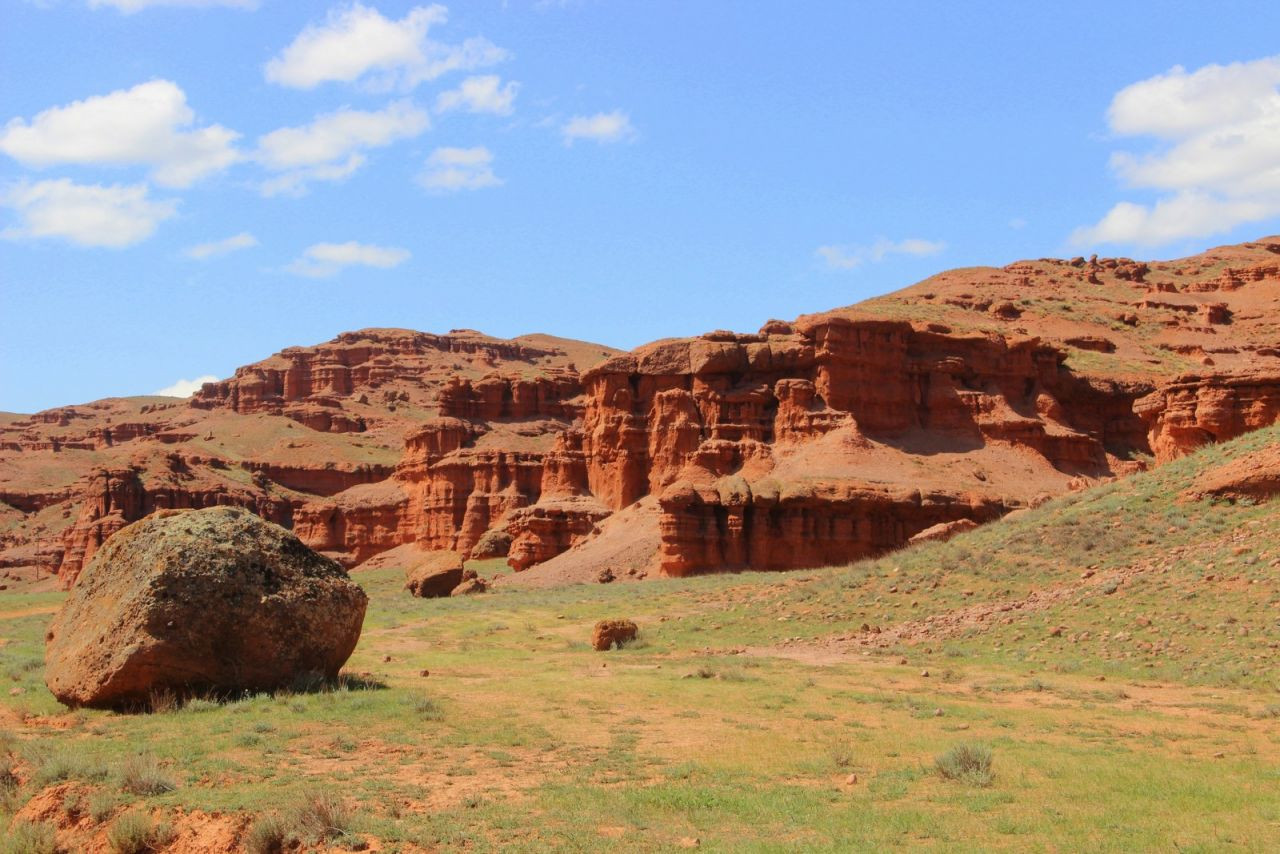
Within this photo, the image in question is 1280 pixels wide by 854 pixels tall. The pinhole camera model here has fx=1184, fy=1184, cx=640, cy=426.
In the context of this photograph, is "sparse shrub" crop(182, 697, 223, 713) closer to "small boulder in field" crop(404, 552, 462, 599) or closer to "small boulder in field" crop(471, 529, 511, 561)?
"small boulder in field" crop(404, 552, 462, 599)

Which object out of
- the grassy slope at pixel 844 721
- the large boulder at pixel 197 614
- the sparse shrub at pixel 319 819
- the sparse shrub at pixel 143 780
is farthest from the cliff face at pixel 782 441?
the sparse shrub at pixel 319 819

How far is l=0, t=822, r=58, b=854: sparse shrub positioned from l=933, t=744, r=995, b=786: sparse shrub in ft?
29.2

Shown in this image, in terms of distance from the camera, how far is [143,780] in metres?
11.8

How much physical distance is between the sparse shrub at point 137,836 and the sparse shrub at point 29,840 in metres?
0.65

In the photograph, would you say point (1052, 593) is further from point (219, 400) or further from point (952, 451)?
point (219, 400)

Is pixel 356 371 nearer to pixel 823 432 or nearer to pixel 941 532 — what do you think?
pixel 823 432

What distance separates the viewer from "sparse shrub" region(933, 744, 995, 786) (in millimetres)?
12258

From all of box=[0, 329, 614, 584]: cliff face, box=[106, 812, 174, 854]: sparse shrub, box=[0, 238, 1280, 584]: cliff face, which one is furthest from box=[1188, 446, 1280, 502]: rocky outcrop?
box=[0, 329, 614, 584]: cliff face

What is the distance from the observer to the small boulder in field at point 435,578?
51125 millimetres

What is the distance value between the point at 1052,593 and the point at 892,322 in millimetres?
37096

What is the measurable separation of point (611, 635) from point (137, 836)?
1734cm

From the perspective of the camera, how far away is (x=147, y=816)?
11211mm

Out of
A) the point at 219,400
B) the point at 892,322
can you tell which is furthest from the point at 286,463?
the point at 892,322

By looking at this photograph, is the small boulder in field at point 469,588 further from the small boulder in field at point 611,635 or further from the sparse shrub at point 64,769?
the sparse shrub at point 64,769
